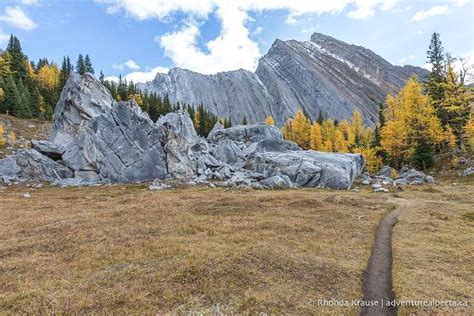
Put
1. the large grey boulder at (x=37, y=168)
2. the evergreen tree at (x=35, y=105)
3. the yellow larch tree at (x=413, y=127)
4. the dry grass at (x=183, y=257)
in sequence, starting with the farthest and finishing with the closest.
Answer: the evergreen tree at (x=35, y=105)
the yellow larch tree at (x=413, y=127)
the large grey boulder at (x=37, y=168)
the dry grass at (x=183, y=257)

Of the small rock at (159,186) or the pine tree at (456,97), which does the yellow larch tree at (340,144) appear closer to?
the pine tree at (456,97)

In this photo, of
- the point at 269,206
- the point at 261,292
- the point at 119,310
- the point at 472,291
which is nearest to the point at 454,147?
the point at 269,206

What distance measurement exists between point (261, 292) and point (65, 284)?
9706mm

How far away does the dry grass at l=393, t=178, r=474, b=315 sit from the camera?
15.9 meters

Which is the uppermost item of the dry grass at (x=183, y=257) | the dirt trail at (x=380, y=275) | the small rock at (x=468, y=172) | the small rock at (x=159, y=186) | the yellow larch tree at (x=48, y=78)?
the yellow larch tree at (x=48, y=78)

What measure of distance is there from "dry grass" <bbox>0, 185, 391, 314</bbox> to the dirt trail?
1.77 feet

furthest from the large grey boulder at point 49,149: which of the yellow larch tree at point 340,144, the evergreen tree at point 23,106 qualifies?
the yellow larch tree at point 340,144

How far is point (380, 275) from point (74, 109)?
80.2 metres

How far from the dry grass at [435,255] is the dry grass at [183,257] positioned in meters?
2.25

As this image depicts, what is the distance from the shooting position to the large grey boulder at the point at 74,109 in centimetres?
7875

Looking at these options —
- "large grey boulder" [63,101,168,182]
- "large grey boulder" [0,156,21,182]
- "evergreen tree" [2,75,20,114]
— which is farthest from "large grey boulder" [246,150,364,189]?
"evergreen tree" [2,75,20,114]

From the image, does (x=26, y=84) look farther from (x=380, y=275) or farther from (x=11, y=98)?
(x=380, y=275)

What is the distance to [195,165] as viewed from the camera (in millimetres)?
74562

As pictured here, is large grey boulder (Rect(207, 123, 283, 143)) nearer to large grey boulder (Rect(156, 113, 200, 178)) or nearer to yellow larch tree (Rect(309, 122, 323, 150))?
yellow larch tree (Rect(309, 122, 323, 150))
